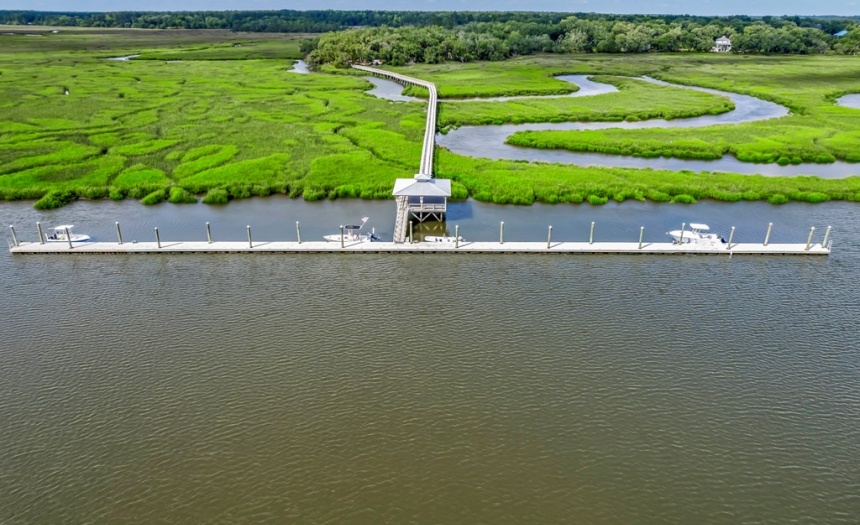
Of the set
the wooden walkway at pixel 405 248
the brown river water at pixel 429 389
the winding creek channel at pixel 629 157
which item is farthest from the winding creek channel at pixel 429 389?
the winding creek channel at pixel 629 157

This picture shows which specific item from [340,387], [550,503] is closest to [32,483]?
[340,387]

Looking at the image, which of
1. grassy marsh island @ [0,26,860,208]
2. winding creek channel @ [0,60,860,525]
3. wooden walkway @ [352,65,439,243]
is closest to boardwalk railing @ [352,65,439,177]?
wooden walkway @ [352,65,439,243]

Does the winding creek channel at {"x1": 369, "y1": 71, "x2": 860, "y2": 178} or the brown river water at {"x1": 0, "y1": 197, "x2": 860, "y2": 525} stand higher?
the winding creek channel at {"x1": 369, "y1": 71, "x2": 860, "y2": 178}

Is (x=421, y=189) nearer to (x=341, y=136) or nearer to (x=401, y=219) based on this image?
(x=401, y=219)

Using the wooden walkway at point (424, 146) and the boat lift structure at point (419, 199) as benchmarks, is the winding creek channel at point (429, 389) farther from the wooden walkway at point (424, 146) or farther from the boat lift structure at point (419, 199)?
the boat lift structure at point (419, 199)

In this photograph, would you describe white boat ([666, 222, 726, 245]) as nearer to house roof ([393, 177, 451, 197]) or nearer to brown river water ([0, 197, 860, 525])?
brown river water ([0, 197, 860, 525])

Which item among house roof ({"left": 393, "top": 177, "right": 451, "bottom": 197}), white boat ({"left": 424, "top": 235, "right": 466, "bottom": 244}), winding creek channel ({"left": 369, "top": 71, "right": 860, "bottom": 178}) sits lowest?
white boat ({"left": 424, "top": 235, "right": 466, "bottom": 244})
